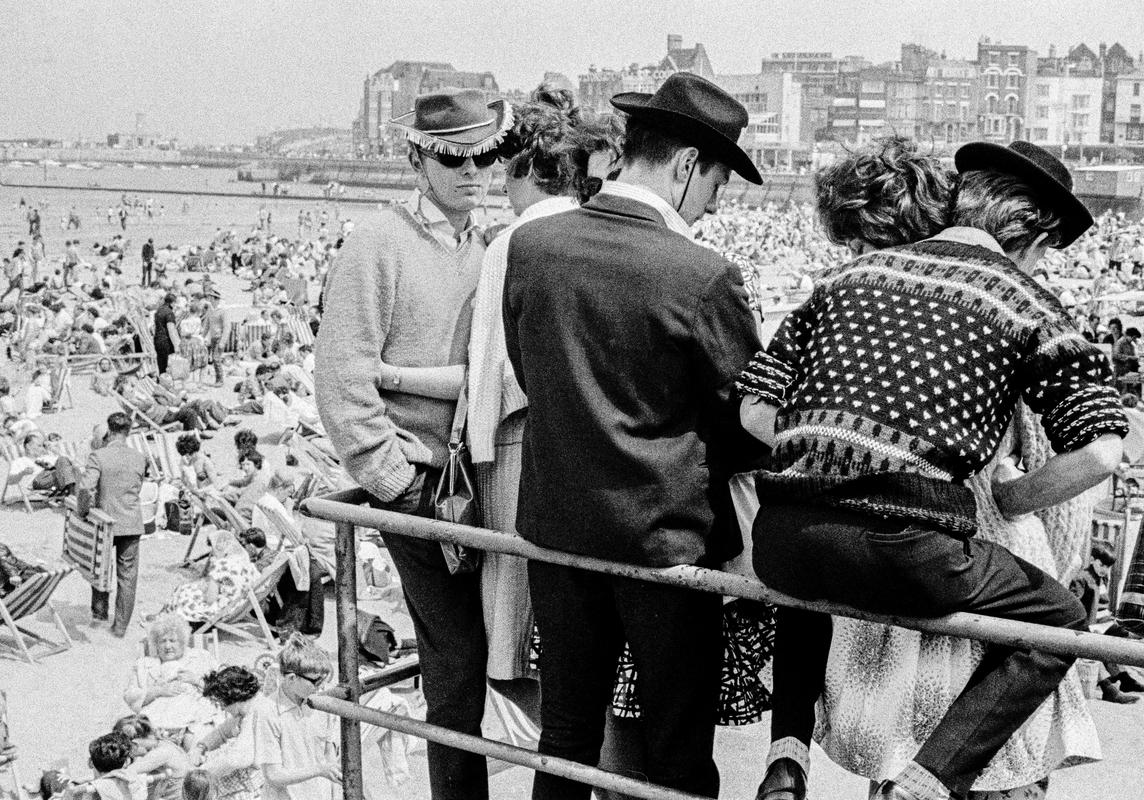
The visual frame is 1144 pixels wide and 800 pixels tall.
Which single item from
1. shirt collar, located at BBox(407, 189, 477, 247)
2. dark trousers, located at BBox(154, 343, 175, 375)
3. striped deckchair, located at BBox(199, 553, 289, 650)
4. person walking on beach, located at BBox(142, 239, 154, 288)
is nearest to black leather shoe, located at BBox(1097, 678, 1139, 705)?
striped deckchair, located at BBox(199, 553, 289, 650)

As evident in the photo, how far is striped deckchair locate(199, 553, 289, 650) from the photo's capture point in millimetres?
9078

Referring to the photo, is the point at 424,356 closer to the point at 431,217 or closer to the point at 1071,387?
the point at 431,217

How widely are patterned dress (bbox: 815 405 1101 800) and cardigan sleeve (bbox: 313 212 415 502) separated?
1.14m

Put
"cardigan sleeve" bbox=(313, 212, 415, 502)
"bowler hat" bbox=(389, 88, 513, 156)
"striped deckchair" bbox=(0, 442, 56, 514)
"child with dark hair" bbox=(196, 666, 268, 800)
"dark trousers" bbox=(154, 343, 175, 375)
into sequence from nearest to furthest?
"cardigan sleeve" bbox=(313, 212, 415, 502) < "bowler hat" bbox=(389, 88, 513, 156) < "child with dark hair" bbox=(196, 666, 268, 800) < "striped deckchair" bbox=(0, 442, 56, 514) < "dark trousers" bbox=(154, 343, 175, 375)

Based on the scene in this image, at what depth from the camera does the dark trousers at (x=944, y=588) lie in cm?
226

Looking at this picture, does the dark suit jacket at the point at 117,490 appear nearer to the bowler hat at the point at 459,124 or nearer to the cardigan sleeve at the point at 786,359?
the bowler hat at the point at 459,124

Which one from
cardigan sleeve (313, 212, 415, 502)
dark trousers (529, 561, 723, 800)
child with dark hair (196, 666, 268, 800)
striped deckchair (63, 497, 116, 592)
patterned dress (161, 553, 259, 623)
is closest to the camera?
dark trousers (529, 561, 723, 800)

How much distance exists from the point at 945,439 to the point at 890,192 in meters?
0.57

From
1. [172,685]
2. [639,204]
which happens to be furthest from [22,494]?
[639,204]

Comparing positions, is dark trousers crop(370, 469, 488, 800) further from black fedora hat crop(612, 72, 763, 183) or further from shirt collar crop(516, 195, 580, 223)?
black fedora hat crop(612, 72, 763, 183)

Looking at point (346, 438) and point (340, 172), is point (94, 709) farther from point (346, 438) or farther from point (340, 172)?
point (340, 172)

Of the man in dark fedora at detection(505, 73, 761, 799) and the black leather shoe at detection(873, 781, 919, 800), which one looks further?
the man in dark fedora at detection(505, 73, 761, 799)

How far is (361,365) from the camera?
3.16m

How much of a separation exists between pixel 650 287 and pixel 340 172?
161918 millimetres
